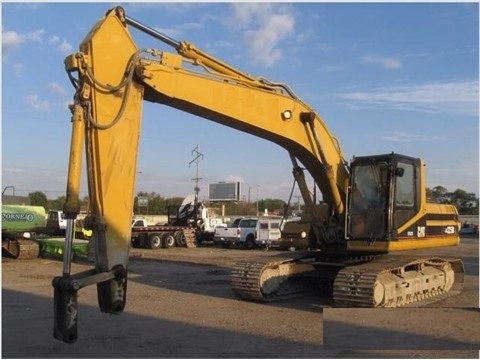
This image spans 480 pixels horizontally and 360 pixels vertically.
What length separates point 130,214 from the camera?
7.53 meters

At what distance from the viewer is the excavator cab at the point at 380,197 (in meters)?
11.5

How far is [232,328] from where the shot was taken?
377 inches

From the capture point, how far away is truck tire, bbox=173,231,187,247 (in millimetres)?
33969

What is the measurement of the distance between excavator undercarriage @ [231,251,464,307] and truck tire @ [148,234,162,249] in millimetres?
20213

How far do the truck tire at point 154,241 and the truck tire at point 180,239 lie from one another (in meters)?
1.19

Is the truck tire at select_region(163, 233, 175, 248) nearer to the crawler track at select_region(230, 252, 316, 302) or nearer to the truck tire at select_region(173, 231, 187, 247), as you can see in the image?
the truck tire at select_region(173, 231, 187, 247)

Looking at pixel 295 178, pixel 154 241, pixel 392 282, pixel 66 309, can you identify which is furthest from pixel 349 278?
pixel 154 241

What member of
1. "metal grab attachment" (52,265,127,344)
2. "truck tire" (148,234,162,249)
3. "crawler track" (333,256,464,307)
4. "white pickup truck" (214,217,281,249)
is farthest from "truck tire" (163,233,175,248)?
"metal grab attachment" (52,265,127,344)

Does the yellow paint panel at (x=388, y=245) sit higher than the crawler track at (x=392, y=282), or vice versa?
the yellow paint panel at (x=388, y=245)

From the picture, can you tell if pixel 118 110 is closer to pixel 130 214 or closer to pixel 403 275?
pixel 130 214

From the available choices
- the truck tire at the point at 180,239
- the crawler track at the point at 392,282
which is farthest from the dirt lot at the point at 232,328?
the truck tire at the point at 180,239

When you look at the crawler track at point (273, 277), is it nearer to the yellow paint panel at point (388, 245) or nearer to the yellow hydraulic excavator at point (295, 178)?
the yellow hydraulic excavator at point (295, 178)

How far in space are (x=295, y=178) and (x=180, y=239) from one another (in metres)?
22.5

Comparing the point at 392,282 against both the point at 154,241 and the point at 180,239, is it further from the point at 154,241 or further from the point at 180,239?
the point at 180,239
